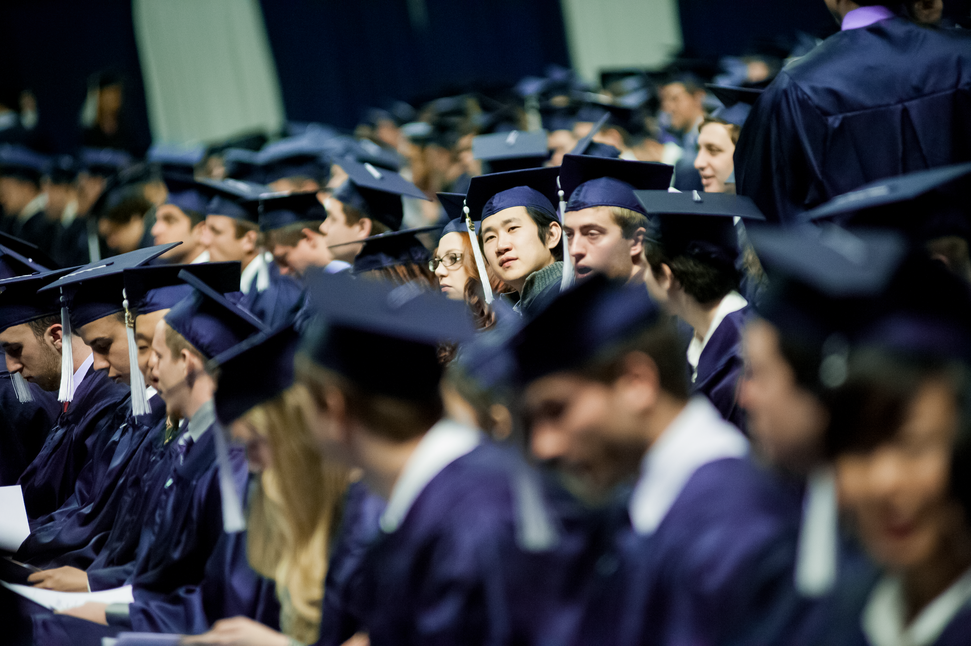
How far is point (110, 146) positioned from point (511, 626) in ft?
39.8

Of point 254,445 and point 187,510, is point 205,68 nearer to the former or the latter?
point 187,510

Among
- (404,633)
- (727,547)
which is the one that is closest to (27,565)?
(404,633)

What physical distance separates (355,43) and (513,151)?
12.9m

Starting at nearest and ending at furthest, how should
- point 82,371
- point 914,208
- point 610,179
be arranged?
point 914,208, point 610,179, point 82,371

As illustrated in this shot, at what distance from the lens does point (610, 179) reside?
4133 mm

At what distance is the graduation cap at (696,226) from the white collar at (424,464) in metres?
1.40

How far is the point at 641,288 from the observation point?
1.91 meters

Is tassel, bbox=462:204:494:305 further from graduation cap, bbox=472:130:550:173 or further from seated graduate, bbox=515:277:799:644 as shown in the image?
seated graduate, bbox=515:277:799:644

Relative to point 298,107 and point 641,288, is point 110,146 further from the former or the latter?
point 641,288

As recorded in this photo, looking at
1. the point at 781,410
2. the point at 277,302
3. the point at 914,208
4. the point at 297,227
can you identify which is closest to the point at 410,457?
the point at 781,410

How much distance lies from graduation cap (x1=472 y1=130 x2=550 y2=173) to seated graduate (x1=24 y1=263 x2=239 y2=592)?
6.53 feet

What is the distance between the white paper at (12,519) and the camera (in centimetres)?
354

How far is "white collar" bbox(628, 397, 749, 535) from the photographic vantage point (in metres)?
1.76

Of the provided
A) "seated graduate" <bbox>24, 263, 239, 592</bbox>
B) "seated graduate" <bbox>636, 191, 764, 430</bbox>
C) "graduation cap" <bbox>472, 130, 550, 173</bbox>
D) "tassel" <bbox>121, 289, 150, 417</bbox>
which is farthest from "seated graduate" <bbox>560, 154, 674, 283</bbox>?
"tassel" <bbox>121, 289, 150, 417</bbox>
